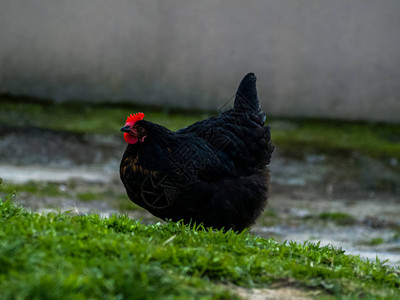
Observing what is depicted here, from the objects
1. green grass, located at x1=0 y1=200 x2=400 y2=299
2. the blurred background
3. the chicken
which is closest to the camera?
green grass, located at x1=0 y1=200 x2=400 y2=299

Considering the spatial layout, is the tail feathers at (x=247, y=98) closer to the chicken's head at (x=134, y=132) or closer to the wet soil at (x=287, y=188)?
the chicken's head at (x=134, y=132)

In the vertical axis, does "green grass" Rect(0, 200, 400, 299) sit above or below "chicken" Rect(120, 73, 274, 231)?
below

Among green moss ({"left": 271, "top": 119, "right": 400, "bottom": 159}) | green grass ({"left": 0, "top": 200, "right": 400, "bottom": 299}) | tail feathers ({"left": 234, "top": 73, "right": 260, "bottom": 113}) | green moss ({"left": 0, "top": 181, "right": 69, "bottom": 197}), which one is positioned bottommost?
green moss ({"left": 0, "top": 181, "right": 69, "bottom": 197})

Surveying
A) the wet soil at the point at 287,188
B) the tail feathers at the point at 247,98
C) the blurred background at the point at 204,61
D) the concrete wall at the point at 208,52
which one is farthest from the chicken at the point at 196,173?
the concrete wall at the point at 208,52

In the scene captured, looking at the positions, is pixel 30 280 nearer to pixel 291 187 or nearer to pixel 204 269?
pixel 204 269

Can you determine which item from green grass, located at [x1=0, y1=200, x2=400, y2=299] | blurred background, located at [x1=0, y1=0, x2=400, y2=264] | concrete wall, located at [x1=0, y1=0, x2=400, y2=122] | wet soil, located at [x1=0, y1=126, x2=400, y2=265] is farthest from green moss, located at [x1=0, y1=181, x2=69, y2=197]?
concrete wall, located at [x1=0, y1=0, x2=400, y2=122]

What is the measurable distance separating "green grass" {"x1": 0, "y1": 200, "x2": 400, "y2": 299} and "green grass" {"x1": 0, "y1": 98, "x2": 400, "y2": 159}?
22.8 feet

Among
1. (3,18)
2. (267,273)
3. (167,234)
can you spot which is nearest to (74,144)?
(3,18)

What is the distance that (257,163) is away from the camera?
5469mm

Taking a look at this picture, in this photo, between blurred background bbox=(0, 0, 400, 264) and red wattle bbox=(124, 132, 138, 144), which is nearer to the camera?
red wattle bbox=(124, 132, 138, 144)

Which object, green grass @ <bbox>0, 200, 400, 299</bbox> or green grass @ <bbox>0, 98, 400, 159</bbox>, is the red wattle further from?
green grass @ <bbox>0, 98, 400, 159</bbox>

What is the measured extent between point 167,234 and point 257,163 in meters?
1.87

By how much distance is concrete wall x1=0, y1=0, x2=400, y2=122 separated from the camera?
12102mm

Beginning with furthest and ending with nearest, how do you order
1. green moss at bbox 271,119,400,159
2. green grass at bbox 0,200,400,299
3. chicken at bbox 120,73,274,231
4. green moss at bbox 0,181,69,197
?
1. green moss at bbox 271,119,400,159
2. green moss at bbox 0,181,69,197
3. chicken at bbox 120,73,274,231
4. green grass at bbox 0,200,400,299
